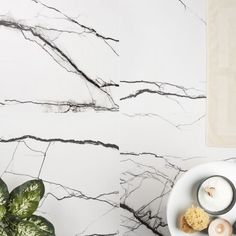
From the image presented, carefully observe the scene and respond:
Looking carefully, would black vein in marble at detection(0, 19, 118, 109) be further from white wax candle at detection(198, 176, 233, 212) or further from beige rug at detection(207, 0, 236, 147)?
white wax candle at detection(198, 176, 233, 212)

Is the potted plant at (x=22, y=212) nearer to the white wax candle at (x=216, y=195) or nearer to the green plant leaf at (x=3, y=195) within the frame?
the green plant leaf at (x=3, y=195)

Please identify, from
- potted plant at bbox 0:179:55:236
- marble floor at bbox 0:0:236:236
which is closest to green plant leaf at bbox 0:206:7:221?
potted plant at bbox 0:179:55:236

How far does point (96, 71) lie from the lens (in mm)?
1678

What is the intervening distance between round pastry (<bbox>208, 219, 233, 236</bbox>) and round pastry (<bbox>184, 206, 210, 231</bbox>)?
0.03 meters

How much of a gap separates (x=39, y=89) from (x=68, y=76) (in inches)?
5.5

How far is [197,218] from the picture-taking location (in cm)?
129

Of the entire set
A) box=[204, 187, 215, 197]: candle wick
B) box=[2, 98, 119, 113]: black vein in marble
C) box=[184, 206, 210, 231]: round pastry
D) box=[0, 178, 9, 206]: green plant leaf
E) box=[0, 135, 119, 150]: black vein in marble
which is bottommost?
Result: box=[184, 206, 210, 231]: round pastry

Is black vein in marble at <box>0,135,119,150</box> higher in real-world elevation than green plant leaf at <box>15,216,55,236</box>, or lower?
higher

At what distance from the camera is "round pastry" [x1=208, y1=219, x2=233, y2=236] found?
1318mm

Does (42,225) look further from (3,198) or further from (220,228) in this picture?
(220,228)

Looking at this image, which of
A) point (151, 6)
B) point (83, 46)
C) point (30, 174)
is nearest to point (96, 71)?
point (83, 46)

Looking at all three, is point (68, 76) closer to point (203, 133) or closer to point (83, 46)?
point (83, 46)

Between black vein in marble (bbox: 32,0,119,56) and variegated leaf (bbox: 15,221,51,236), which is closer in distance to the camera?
variegated leaf (bbox: 15,221,51,236)

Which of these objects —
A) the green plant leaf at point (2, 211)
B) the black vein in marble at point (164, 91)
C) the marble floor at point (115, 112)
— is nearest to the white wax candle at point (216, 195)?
the marble floor at point (115, 112)
